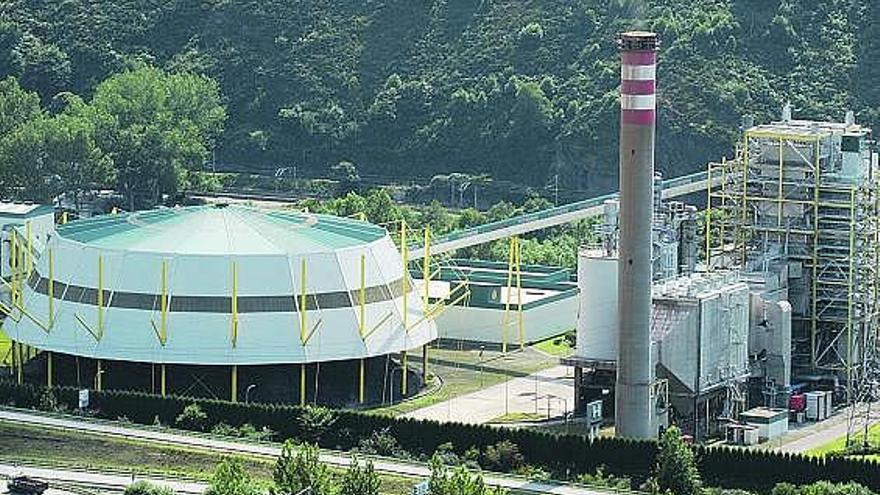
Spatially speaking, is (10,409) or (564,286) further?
(564,286)

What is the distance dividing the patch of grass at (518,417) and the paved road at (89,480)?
2015cm

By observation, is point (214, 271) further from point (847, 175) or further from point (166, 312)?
point (847, 175)

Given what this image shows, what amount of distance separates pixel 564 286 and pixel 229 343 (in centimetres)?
2850

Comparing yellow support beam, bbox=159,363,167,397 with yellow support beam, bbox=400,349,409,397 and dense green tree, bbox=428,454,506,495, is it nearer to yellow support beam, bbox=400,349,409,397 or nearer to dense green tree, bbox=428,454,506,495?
yellow support beam, bbox=400,349,409,397

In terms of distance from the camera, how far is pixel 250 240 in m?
147

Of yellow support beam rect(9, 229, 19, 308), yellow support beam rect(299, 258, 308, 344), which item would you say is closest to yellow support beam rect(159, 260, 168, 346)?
yellow support beam rect(299, 258, 308, 344)

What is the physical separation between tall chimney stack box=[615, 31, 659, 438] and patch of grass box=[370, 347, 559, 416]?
11492mm

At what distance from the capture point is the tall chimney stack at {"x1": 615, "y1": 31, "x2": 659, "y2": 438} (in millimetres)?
133875

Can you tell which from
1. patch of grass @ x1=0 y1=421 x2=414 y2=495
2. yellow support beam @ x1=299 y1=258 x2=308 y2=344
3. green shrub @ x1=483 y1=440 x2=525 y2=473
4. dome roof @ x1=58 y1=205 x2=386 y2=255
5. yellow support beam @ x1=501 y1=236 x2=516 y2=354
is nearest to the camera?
patch of grass @ x1=0 y1=421 x2=414 y2=495

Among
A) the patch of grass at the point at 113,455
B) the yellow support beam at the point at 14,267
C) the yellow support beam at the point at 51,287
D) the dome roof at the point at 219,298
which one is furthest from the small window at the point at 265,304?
the patch of grass at the point at 113,455

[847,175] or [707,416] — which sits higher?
[847,175]

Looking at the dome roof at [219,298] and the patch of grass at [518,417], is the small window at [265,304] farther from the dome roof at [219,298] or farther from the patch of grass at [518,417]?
the patch of grass at [518,417]

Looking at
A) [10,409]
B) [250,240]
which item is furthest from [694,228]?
[10,409]

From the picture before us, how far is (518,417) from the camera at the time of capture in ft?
456
